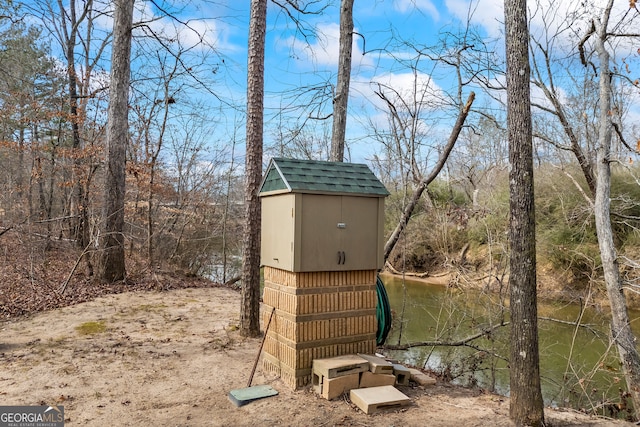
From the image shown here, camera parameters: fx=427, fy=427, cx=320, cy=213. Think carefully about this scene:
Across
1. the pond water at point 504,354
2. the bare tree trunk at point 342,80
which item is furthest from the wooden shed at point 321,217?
the pond water at point 504,354

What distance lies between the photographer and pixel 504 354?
6594 millimetres

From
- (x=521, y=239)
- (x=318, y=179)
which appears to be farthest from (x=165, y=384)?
(x=521, y=239)

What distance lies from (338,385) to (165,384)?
1662 mm

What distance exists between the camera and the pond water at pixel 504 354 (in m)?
5.67

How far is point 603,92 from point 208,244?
9823mm

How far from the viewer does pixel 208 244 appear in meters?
12.2

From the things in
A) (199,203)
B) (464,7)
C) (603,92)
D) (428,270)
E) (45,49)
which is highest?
(45,49)

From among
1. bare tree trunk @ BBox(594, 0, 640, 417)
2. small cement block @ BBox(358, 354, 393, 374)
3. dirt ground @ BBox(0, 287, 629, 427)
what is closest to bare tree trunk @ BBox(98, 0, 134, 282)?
dirt ground @ BBox(0, 287, 629, 427)

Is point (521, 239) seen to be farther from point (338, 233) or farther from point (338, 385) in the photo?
point (338, 385)

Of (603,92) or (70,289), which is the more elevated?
(603,92)

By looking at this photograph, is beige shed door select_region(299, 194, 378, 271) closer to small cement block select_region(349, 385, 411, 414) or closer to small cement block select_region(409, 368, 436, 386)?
small cement block select_region(349, 385, 411, 414)

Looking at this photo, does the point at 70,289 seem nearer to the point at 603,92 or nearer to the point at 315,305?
the point at 315,305

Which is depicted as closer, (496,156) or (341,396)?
(341,396)

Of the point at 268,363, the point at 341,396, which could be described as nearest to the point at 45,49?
the point at 268,363
